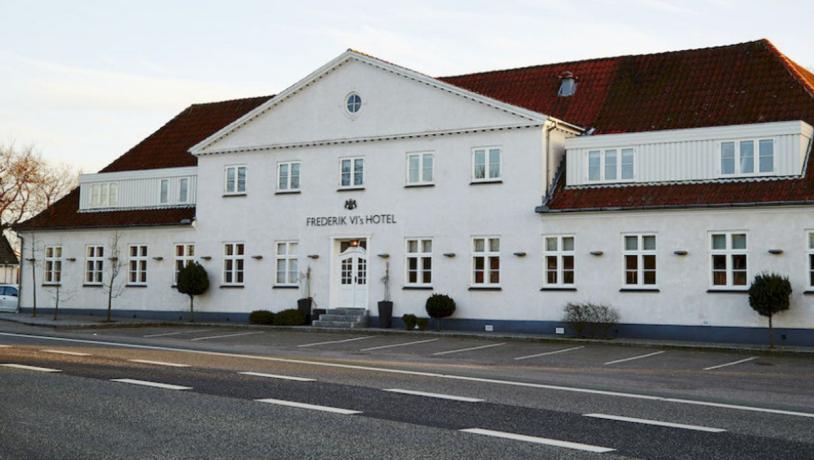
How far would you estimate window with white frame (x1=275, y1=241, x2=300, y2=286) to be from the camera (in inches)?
1348

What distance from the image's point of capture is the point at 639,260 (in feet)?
90.9

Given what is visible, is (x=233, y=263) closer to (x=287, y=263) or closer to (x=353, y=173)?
(x=287, y=263)

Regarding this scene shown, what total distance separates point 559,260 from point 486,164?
391 cm

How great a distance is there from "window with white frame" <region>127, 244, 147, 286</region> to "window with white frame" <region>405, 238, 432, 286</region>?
11919mm

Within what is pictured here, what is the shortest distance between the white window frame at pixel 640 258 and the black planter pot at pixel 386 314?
7729 mm

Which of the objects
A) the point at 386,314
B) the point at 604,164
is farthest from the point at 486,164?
the point at 386,314

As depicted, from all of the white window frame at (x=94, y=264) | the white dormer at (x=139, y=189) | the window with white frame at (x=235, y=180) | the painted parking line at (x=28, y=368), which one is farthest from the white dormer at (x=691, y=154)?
the white window frame at (x=94, y=264)

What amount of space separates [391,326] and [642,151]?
966 cm

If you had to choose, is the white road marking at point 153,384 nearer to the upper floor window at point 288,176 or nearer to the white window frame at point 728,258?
the white window frame at point 728,258

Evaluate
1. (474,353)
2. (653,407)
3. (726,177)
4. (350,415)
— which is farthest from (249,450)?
(726,177)

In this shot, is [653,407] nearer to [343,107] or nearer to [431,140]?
[431,140]

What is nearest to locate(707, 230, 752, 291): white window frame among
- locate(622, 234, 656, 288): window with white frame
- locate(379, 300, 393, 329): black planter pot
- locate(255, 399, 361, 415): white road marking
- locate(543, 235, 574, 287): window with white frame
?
locate(622, 234, 656, 288): window with white frame

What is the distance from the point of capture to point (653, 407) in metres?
12.3

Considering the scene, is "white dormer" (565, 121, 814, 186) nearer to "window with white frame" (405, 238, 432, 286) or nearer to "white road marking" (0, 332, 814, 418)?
"window with white frame" (405, 238, 432, 286)
